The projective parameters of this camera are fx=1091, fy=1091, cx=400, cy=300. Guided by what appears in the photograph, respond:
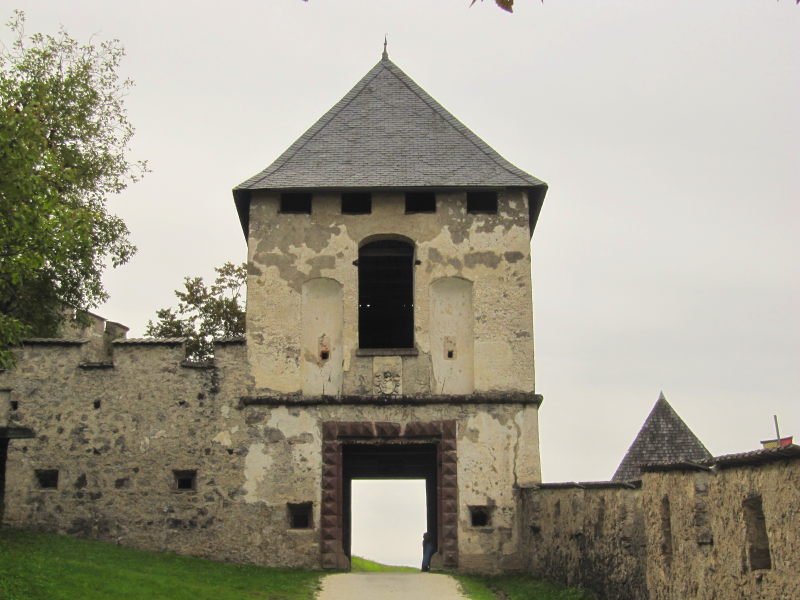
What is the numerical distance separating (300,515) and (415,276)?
5352 mm

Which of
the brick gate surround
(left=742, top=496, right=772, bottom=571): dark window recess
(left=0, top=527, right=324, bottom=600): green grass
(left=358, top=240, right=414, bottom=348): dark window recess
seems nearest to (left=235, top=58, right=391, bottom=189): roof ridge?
(left=358, top=240, right=414, bottom=348): dark window recess

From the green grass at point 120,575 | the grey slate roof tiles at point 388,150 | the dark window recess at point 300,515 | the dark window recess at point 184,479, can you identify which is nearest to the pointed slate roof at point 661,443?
the grey slate roof tiles at point 388,150

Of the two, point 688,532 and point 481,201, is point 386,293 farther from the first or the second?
point 688,532

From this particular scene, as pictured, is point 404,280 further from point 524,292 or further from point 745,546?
point 745,546

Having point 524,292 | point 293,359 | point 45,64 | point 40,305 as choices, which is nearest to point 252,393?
point 293,359

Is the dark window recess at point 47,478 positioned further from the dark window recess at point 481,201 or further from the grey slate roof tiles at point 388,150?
the dark window recess at point 481,201

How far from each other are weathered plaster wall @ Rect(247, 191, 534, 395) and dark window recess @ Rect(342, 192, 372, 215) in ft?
1.39

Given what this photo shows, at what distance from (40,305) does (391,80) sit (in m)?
10.1

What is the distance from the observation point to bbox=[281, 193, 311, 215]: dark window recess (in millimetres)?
23172

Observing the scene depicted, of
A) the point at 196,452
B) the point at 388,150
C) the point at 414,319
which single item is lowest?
the point at 196,452

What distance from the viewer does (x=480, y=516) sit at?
69.4 feet

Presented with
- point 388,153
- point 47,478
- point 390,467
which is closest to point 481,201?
point 388,153

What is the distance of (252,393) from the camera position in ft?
71.0

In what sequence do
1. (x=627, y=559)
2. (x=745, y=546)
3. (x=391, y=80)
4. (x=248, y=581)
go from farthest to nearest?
(x=391, y=80) < (x=248, y=581) < (x=627, y=559) < (x=745, y=546)
